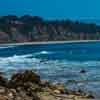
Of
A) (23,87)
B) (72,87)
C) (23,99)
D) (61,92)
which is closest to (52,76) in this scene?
(72,87)

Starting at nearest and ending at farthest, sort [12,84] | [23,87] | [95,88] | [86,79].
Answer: [23,87] → [12,84] → [95,88] → [86,79]

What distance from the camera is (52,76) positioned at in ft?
150

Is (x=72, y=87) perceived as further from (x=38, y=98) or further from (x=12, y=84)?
(x=38, y=98)

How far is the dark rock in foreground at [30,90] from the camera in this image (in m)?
21.8

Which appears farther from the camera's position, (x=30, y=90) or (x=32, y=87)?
(x=32, y=87)

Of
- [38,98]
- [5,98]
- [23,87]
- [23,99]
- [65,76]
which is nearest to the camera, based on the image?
[5,98]

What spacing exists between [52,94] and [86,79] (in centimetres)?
1527

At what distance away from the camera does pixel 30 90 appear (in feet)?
83.3

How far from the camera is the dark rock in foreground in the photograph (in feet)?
71.4

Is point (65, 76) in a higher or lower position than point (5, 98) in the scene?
lower

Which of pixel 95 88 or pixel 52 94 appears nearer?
pixel 52 94

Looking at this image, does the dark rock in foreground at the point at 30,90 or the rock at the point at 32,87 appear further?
the rock at the point at 32,87

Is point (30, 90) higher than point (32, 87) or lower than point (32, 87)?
higher

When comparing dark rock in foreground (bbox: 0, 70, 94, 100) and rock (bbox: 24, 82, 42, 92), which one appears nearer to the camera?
dark rock in foreground (bbox: 0, 70, 94, 100)
